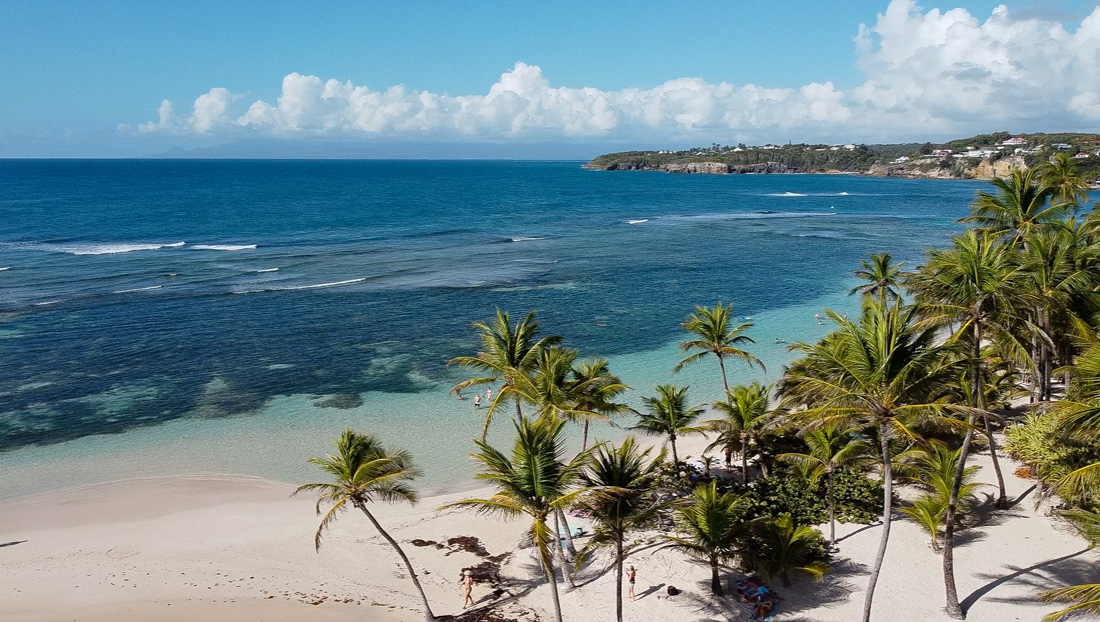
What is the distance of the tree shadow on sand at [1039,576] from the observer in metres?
17.8

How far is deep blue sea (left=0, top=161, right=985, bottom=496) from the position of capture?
109 ft

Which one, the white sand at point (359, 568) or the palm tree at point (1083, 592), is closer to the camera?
the palm tree at point (1083, 592)

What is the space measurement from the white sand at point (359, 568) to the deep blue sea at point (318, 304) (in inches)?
157

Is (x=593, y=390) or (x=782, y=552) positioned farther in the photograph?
(x=593, y=390)

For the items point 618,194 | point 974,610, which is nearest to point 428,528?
point 974,610

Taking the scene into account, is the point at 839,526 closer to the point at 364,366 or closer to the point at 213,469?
the point at 213,469

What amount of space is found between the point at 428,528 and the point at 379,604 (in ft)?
14.0

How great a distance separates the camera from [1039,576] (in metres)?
18.4

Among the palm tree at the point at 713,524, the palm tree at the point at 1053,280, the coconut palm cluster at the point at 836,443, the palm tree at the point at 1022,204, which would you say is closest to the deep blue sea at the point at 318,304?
the coconut palm cluster at the point at 836,443

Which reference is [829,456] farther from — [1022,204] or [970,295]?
[1022,204]

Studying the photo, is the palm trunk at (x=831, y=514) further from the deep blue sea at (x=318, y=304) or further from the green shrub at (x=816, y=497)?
the deep blue sea at (x=318, y=304)

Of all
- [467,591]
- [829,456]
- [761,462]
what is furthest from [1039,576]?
[467,591]

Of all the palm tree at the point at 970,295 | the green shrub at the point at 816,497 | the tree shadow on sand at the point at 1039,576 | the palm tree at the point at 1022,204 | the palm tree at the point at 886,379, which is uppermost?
the palm tree at the point at 1022,204

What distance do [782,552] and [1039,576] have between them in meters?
6.98
